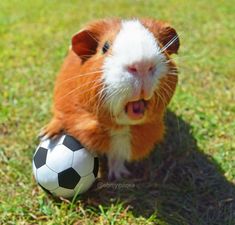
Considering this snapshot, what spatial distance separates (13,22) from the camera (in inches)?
211

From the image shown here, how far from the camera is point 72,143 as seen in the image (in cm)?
294

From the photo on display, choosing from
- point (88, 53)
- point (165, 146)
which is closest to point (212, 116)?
point (165, 146)

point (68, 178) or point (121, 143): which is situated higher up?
point (121, 143)

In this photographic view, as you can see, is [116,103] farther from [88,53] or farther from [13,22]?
[13,22]

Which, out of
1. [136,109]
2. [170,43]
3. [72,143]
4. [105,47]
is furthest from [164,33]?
[72,143]

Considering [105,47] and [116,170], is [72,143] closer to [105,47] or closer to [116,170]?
[116,170]

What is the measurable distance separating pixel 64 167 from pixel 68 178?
0.07 metres

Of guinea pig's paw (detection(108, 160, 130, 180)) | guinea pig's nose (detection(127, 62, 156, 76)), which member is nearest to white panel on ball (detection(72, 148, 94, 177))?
guinea pig's paw (detection(108, 160, 130, 180))

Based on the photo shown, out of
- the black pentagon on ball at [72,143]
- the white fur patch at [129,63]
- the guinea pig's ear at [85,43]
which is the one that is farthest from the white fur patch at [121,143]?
the guinea pig's ear at [85,43]

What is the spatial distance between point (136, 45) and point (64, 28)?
2.91m

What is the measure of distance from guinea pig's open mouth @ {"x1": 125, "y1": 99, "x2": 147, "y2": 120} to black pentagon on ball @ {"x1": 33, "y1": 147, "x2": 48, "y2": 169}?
0.59 meters

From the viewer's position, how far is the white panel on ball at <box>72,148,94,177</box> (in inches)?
113

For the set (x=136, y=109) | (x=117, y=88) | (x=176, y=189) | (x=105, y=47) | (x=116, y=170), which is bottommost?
(x=176, y=189)

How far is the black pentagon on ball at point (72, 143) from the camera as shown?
115 inches
